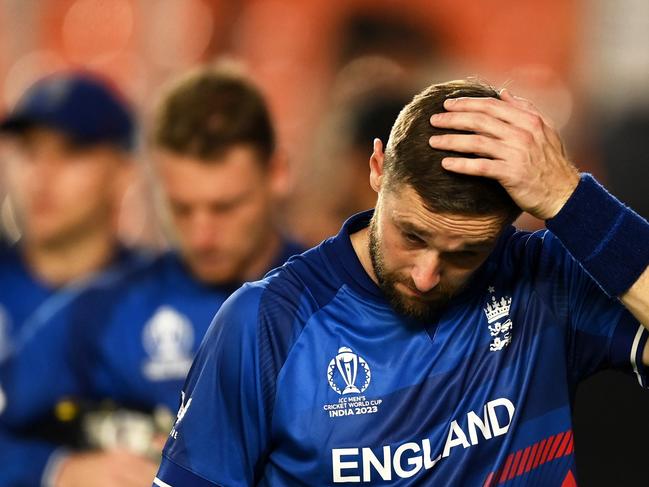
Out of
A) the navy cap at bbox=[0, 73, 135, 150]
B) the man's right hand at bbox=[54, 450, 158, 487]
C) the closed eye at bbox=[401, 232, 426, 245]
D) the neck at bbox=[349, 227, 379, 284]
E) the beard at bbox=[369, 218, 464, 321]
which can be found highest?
the navy cap at bbox=[0, 73, 135, 150]

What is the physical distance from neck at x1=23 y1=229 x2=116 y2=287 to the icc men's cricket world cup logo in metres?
2.74

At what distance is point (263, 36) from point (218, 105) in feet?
15.4

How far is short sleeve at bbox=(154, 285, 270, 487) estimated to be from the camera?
7.05ft

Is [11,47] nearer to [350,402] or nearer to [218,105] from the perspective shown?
[218,105]

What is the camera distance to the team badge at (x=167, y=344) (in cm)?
373

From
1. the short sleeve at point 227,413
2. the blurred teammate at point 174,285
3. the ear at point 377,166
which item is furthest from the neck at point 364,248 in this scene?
the blurred teammate at point 174,285

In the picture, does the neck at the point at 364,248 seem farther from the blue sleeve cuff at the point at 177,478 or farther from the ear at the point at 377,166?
the blue sleeve cuff at the point at 177,478

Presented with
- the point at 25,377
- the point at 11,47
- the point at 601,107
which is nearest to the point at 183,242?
the point at 25,377

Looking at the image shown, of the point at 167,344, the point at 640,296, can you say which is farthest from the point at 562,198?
the point at 167,344

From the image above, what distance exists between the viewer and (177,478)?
2.18 m

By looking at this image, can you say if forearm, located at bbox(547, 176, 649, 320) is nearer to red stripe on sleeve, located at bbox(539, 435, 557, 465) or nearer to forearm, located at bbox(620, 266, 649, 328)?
forearm, located at bbox(620, 266, 649, 328)

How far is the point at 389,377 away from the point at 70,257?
2934mm

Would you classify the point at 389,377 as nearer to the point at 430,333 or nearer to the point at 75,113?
the point at 430,333

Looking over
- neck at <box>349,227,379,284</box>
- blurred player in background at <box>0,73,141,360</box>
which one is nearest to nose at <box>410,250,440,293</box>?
neck at <box>349,227,379,284</box>
